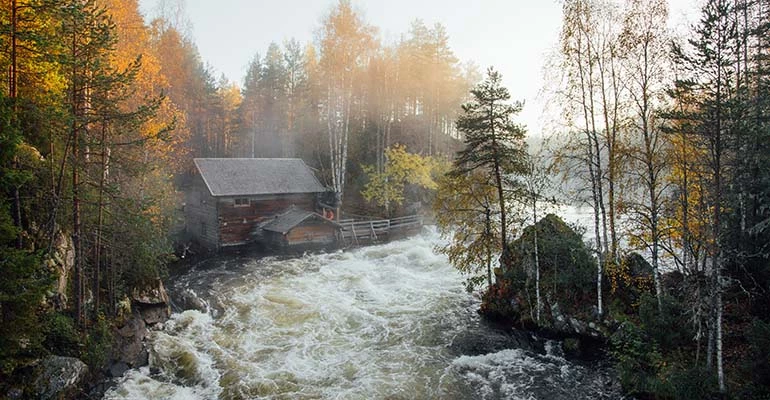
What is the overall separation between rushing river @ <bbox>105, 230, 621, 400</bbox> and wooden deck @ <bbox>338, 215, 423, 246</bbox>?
414 inches

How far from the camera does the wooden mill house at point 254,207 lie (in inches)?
1236

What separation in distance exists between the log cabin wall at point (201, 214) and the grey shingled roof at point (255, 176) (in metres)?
1.06

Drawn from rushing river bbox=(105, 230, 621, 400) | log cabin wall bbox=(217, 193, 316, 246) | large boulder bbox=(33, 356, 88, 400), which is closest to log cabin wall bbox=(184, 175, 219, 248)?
log cabin wall bbox=(217, 193, 316, 246)

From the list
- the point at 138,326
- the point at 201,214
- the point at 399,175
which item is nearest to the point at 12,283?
the point at 138,326

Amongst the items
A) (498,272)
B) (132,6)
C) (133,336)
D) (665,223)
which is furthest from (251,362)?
(132,6)

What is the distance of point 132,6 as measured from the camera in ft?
78.5

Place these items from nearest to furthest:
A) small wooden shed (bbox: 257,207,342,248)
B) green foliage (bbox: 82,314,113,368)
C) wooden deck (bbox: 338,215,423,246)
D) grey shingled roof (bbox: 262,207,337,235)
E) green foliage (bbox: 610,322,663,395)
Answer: green foliage (bbox: 610,322,663,395) < green foliage (bbox: 82,314,113,368) < grey shingled roof (bbox: 262,207,337,235) < small wooden shed (bbox: 257,207,342,248) < wooden deck (bbox: 338,215,423,246)

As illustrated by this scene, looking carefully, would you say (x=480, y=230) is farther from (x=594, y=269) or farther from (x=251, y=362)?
(x=251, y=362)

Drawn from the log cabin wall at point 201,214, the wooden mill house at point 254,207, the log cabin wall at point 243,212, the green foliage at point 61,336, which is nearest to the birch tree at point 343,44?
the wooden mill house at point 254,207

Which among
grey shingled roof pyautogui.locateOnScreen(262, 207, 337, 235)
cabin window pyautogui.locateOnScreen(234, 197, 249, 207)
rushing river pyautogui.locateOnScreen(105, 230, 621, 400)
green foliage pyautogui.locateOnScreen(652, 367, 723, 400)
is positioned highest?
cabin window pyautogui.locateOnScreen(234, 197, 249, 207)

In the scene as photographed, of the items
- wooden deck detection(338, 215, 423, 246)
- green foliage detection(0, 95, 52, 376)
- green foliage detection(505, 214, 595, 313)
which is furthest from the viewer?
wooden deck detection(338, 215, 423, 246)

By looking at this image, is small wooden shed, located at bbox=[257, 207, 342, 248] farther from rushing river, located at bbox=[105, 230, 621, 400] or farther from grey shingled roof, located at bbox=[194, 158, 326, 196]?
rushing river, located at bbox=[105, 230, 621, 400]

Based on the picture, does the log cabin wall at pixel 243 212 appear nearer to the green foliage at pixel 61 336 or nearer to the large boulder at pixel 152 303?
the large boulder at pixel 152 303

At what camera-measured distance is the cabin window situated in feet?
105
